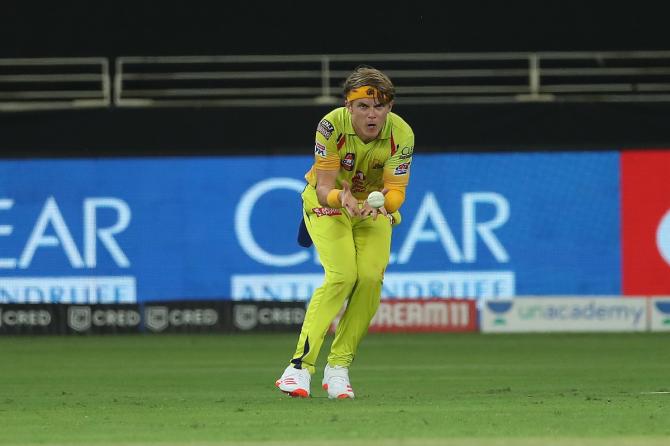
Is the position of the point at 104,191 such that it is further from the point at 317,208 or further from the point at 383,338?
the point at 317,208

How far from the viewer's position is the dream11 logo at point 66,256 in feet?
56.5

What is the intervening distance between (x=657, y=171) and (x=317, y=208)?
10.6 meters

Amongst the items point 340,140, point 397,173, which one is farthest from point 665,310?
point 340,140

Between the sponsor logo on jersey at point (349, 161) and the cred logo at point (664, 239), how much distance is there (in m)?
10.6

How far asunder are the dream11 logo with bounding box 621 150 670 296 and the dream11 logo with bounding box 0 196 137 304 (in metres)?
6.06

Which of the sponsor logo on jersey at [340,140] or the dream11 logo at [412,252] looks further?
the dream11 logo at [412,252]

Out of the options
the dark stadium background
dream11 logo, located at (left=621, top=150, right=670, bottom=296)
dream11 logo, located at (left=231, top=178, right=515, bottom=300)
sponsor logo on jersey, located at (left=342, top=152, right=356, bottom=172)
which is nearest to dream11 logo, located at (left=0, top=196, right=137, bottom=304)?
dream11 logo, located at (left=231, top=178, right=515, bottom=300)

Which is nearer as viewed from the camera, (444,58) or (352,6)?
(444,58)

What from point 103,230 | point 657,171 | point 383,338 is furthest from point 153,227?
point 657,171

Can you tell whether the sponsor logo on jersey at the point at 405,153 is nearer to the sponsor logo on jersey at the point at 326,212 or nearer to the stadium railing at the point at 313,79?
the sponsor logo on jersey at the point at 326,212

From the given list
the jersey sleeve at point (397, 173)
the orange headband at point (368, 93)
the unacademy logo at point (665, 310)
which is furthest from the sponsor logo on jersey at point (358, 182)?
the unacademy logo at point (665, 310)

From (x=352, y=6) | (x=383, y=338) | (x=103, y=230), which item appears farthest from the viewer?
(x=352, y=6)

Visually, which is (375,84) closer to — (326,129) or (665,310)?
(326,129)

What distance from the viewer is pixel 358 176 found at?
7.70 m
